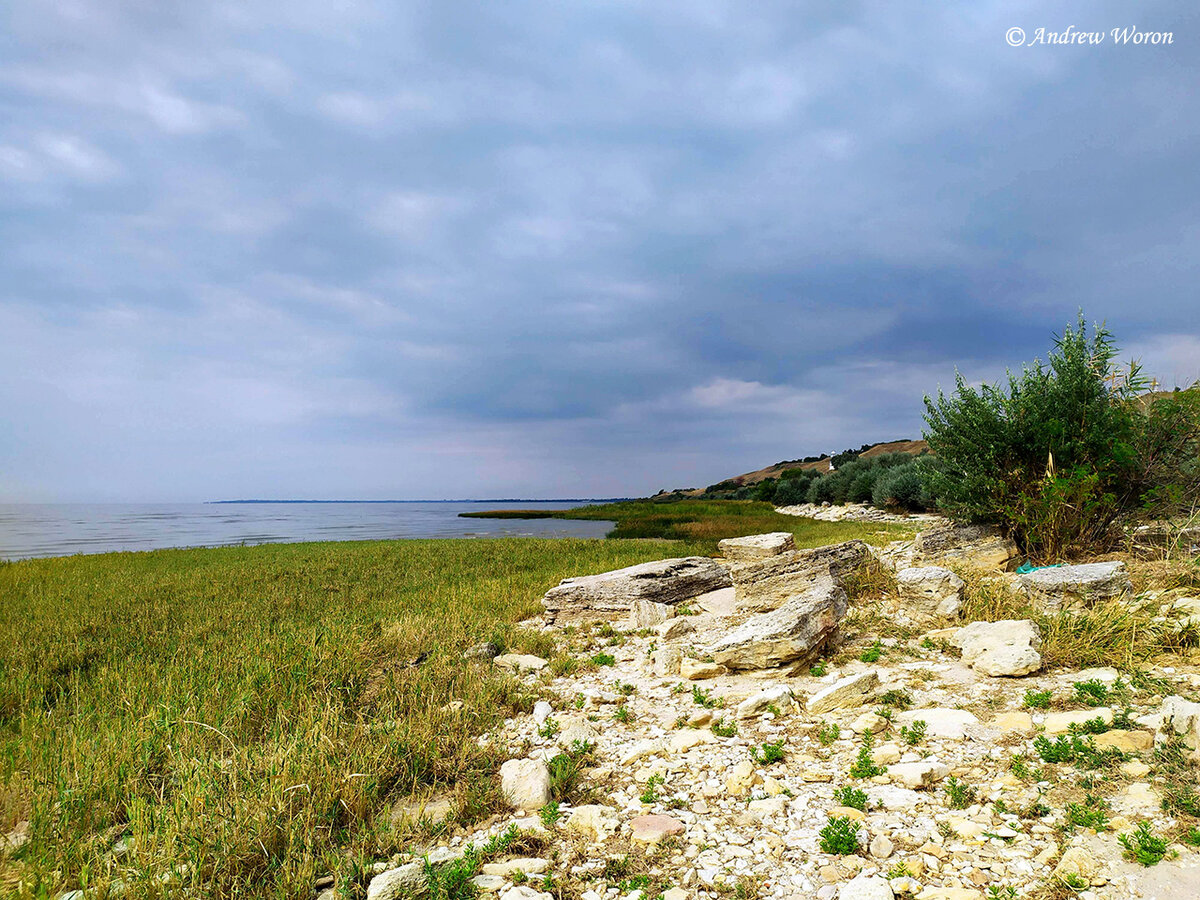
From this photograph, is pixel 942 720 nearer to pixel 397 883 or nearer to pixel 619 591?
pixel 397 883

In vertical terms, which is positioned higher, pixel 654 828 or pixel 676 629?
pixel 654 828

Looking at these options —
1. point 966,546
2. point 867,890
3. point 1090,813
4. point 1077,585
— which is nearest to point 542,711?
point 867,890

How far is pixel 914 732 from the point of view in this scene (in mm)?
4359

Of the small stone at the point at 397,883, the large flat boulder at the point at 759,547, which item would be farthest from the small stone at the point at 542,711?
the large flat boulder at the point at 759,547

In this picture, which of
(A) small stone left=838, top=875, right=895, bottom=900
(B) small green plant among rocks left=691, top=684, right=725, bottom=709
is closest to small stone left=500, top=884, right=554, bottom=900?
(A) small stone left=838, top=875, right=895, bottom=900

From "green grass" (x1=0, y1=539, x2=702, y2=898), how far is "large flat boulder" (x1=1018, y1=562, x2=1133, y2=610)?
21.6 feet

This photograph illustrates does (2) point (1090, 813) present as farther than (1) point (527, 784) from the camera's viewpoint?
No

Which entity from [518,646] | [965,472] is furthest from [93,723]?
[965,472]

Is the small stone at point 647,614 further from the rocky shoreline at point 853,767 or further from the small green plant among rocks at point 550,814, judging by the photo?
the small green plant among rocks at point 550,814

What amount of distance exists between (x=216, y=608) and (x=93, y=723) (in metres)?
6.85

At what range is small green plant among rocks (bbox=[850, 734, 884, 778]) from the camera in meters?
3.91

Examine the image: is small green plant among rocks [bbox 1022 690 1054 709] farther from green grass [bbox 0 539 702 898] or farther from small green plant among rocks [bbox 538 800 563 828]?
green grass [bbox 0 539 702 898]

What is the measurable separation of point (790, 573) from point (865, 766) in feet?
19.6

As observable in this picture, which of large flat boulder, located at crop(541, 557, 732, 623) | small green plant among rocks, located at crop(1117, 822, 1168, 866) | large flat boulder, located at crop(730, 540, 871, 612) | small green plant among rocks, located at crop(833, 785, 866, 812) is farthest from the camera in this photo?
large flat boulder, located at crop(541, 557, 732, 623)
